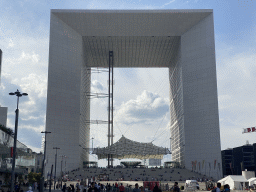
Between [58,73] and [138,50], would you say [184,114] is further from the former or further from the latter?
[58,73]

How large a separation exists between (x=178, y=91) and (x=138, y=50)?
50.2 ft

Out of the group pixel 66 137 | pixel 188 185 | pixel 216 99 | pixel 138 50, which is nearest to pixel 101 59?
pixel 138 50

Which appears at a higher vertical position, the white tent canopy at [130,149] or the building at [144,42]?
the building at [144,42]

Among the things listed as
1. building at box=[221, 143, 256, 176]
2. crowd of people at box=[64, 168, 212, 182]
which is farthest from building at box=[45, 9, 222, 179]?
building at box=[221, 143, 256, 176]

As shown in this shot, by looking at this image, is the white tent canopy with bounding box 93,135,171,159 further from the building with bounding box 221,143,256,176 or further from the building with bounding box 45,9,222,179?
the building with bounding box 221,143,256,176

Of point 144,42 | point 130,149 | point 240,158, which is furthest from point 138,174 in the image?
point 240,158

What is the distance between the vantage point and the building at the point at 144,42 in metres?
83.1

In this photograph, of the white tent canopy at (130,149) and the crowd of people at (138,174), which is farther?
the white tent canopy at (130,149)

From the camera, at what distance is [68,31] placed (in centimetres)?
8862

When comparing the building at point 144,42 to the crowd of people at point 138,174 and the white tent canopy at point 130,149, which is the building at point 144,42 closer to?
the crowd of people at point 138,174

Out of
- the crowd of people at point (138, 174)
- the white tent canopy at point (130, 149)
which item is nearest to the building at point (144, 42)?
the crowd of people at point (138, 174)

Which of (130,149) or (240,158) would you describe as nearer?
(130,149)

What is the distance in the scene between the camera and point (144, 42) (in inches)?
3674

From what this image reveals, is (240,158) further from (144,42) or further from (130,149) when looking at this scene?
(144,42)
